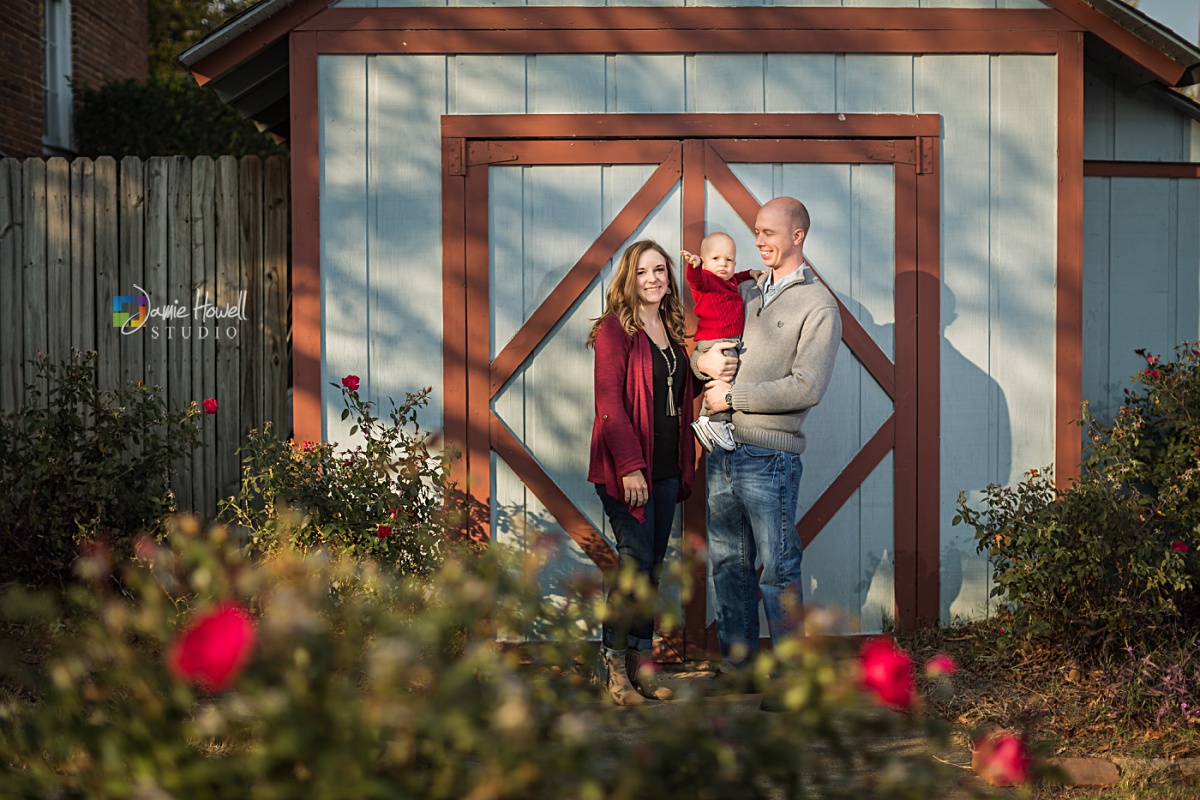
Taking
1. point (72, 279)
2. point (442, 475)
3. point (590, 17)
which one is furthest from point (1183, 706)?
point (72, 279)

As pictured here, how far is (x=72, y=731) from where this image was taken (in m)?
1.49

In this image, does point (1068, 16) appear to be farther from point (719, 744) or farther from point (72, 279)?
point (72, 279)

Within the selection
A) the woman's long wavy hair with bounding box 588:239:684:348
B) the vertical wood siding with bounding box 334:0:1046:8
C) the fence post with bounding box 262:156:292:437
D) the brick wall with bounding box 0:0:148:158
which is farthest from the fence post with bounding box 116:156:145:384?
the brick wall with bounding box 0:0:148:158

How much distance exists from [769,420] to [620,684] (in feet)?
4.25

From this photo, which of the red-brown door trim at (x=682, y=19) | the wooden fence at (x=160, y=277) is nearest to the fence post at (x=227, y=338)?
the wooden fence at (x=160, y=277)

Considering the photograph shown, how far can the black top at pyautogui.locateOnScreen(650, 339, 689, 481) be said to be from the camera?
4.85m

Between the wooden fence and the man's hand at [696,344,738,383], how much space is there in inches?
110

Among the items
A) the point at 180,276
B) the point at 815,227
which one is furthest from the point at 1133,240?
the point at 180,276

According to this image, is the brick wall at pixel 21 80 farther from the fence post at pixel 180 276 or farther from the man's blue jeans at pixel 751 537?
the man's blue jeans at pixel 751 537

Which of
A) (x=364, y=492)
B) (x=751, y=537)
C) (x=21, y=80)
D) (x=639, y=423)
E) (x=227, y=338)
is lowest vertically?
(x=751, y=537)

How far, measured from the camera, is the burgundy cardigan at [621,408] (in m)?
4.66

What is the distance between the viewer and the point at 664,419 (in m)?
4.87

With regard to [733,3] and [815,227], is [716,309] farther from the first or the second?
[733,3]

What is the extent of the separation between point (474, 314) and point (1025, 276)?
9.16 ft
